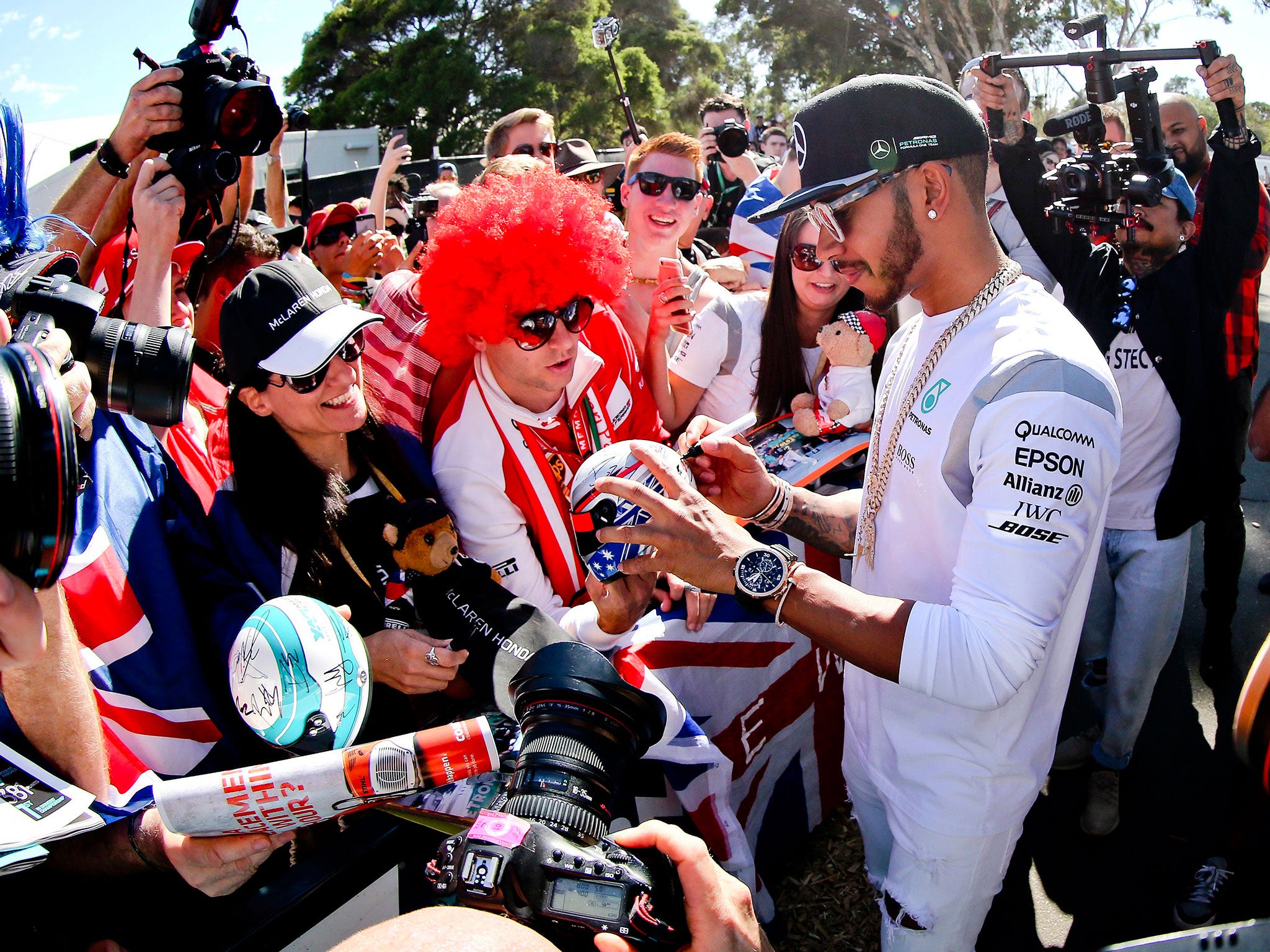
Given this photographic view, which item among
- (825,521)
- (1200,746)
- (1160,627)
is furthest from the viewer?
(1200,746)

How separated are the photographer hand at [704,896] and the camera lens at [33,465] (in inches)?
37.6

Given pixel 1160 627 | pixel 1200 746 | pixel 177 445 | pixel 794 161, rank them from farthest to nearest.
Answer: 1. pixel 1200 746
2. pixel 1160 627
3. pixel 177 445
4. pixel 794 161

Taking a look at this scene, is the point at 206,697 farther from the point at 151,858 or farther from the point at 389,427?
the point at 389,427

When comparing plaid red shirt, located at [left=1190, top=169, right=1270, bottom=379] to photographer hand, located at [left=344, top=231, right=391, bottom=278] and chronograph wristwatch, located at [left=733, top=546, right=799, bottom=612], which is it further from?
photographer hand, located at [left=344, top=231, right=391, bottom=278]

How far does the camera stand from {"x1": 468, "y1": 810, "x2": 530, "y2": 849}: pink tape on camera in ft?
4.07

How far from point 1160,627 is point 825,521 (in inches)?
68.0

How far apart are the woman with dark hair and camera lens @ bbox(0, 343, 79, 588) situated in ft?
3.16

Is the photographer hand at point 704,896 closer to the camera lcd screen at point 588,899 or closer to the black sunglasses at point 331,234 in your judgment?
the camera lcd screen at point 588,899

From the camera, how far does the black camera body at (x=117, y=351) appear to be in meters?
1.91

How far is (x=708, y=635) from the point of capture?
2.58m

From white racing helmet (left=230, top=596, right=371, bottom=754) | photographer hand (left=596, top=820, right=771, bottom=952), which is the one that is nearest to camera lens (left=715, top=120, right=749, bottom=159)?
white racing helmet (left=230, top=596, right=371, bottom=754)

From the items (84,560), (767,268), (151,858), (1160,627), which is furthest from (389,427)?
(767,268)

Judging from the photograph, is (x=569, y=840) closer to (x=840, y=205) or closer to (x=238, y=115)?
(x=840, y=205)

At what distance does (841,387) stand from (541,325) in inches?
49.5
